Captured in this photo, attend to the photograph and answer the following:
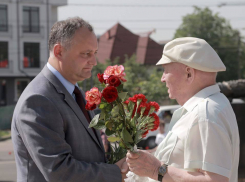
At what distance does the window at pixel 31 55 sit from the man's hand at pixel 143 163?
39.2 meters

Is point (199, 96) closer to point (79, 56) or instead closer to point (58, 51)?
point (79, 56)

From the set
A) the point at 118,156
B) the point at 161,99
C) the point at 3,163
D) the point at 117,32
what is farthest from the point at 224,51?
the point at 118,156

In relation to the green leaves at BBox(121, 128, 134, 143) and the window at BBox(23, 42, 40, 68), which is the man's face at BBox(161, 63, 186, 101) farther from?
the window at BBox(23, 42, 40, 68)

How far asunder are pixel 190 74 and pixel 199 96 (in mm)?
152

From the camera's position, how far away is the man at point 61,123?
2404mm

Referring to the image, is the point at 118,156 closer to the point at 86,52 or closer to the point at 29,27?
the point at 86,52

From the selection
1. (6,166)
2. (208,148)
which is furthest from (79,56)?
(6,166)

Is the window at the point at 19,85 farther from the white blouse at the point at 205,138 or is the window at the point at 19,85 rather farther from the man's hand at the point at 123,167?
the white blouse at the point at 205,138

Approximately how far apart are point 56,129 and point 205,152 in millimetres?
953

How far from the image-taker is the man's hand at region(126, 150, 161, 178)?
7.82 feet

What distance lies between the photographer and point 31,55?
133 feet

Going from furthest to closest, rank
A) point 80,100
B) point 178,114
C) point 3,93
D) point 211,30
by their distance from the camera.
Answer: point 211,30
point 3,93
point 80,100
point 178,114

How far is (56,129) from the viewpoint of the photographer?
2.46 meters

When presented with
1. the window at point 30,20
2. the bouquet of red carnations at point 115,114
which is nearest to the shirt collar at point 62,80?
the bouquet of red carnations at point 115,114
